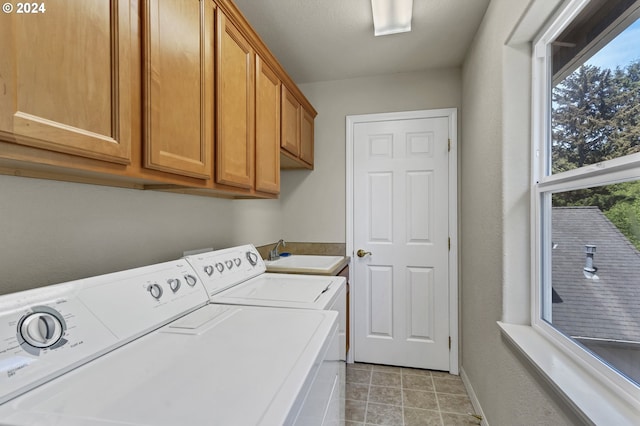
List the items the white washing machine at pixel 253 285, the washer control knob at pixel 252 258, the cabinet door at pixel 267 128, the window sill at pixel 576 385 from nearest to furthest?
the window sill at pixel 576 385 < the white washing machine at pixel 253 285 < the cabinet door at pixel 267 128 < the washer control knob at pixel 252 258

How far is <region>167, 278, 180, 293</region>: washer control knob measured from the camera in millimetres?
1065

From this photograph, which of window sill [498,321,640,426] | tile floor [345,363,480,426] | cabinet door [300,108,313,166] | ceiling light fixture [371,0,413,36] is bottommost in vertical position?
tile floor [345,363,480,426]

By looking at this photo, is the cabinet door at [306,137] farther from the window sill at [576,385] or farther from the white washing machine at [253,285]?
the window sill at [576,385]

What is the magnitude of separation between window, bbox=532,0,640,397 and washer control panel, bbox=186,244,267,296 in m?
1.40

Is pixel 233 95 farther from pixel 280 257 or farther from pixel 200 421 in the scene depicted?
pixel 280 257

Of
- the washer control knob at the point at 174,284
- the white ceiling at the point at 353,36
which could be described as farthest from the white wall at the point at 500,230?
the washer control knob at the point at 174,284

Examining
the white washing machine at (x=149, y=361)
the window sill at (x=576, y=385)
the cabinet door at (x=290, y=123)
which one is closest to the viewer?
the white washing machine at (x=149, y=361)

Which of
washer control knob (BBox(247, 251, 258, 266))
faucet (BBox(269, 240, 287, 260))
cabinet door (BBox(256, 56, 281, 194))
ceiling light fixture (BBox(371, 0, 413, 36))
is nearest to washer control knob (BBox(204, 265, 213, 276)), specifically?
washer control knob (BBox(247, 251, 258, 266))

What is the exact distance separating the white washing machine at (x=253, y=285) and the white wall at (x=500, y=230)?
0.80m

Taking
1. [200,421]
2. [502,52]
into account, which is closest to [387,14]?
[502,52]

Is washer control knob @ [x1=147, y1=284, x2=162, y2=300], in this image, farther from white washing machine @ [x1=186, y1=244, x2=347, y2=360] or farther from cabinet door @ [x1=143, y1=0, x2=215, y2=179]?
cabinet door @ [x1=143, y1=0, x2=215, y2=179]

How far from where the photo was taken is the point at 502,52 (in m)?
1.46

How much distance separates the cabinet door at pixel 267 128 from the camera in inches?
62.8

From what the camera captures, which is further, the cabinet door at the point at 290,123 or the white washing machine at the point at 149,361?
the cabinet door at the point at 290,123
